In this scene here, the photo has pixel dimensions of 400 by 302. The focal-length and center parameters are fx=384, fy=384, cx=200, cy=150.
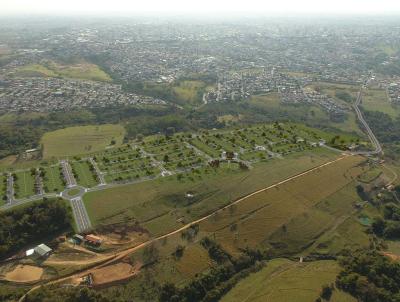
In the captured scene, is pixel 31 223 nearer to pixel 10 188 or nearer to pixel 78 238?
pixel 78 238

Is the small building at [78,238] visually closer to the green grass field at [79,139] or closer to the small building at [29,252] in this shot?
the small building at [29,252]

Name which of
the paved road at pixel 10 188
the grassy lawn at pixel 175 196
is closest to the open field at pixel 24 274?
the grassy lawn at pixel 175 196

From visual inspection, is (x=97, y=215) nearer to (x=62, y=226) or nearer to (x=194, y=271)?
(x=62, y=226)

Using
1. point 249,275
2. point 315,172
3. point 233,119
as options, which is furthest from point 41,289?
point 233,119

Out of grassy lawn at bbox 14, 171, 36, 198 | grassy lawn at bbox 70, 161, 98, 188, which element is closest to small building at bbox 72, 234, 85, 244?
grassy lawn at bbox 70, 161, 98, 188

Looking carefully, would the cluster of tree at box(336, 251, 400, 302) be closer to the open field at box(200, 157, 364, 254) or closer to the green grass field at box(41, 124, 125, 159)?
the open field at box(200, 157, 364, 254)

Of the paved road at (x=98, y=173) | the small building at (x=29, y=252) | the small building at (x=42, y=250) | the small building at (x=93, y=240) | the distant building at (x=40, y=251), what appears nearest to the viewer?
the small building at (x=42, y=250)

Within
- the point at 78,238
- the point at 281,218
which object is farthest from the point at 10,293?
the point at 281,218
